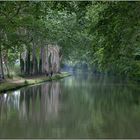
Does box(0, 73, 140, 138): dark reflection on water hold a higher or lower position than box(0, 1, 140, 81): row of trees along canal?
lower

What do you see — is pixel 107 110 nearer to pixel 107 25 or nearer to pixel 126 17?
pixel 126 17

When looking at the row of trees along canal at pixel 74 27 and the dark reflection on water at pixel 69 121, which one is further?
the row of trees along canal at pixel 74 27

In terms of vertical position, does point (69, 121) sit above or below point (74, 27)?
below

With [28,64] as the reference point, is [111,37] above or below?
above

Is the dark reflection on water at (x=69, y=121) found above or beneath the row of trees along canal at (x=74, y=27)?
beneath

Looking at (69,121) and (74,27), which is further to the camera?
(74,27)

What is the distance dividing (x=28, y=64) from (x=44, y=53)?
790 cm

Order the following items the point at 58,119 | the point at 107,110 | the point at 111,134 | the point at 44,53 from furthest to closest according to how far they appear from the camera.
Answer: the point at 44,53 → the point at 107,110 → the point at 58,119 → the point at 111,134

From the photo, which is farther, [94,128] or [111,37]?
[111,37]

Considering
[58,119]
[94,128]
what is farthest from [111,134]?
[58,119]

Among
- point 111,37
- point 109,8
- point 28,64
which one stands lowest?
point 28,64

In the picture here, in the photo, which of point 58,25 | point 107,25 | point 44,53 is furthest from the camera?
point 44,53

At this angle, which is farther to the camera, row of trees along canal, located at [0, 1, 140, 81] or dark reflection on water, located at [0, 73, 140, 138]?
row of trees along canal, located at [0, 1, 140, 81]

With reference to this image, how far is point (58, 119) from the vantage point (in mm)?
17828
